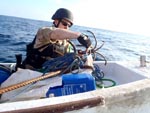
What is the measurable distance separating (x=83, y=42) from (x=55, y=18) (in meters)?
0.69

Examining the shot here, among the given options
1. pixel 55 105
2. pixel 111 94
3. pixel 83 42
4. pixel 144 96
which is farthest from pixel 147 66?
pixel 55 105

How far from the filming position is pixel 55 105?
1855 mm

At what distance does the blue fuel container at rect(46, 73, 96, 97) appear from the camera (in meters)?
2.53

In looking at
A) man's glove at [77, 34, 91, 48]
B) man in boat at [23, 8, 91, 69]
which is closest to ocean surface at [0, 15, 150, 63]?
man in boat at [23, 8, 91, 69]

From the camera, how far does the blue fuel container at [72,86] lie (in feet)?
8.29

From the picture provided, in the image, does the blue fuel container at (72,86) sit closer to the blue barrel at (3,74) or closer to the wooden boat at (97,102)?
the wooden boat at (97,102)

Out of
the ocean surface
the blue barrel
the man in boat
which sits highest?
the man in boat

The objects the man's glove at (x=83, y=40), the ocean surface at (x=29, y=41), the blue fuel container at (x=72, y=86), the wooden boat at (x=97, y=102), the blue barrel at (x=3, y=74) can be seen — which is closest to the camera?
the wooden boat at (x=97, y=102)

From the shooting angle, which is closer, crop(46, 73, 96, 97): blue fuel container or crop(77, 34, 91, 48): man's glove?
crop(46, 73, 96, 97): blue fuel container

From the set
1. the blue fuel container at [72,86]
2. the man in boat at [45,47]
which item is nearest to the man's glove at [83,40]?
the man in boat at [45,47]

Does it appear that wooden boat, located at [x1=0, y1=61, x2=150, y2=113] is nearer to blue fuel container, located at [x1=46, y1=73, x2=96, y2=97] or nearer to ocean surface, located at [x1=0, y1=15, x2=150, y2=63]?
blue fuel container, located at [x1=46, y1=73, x2=96, y2=97]

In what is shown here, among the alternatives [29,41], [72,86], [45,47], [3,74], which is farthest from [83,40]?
[29,41]

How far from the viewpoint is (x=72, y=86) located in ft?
8.27

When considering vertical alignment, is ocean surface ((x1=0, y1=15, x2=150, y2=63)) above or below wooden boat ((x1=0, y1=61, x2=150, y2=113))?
below
